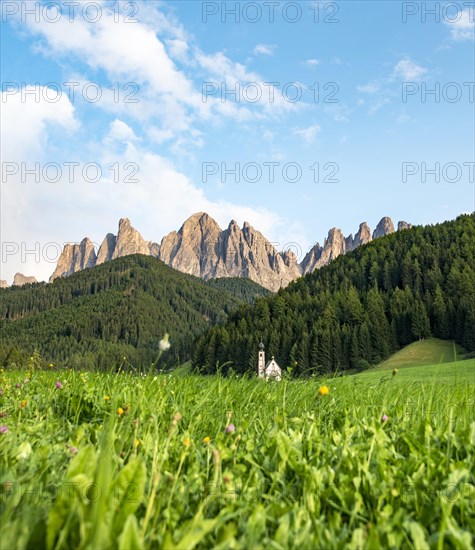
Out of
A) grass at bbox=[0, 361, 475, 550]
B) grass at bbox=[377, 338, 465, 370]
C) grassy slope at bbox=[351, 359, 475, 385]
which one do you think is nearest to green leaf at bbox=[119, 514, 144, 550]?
grass at bbox=[0, 361, 475, 550]

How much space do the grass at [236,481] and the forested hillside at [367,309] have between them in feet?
274

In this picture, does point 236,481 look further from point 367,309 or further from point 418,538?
point 367,309

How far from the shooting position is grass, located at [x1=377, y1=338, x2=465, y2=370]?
8938 centimetres

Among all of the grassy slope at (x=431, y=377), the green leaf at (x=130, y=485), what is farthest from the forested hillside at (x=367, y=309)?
the green leaf at (x=130, y=485)

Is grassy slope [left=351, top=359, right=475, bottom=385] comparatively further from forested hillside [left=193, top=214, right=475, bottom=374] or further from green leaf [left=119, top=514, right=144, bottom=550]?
forested hillside [left=193, top=214, right=475, bottom=374]

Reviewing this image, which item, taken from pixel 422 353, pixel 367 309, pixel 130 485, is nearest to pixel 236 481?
pixel 130 485

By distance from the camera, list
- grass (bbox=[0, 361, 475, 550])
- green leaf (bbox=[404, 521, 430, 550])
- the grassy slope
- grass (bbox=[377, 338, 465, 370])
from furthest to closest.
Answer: grass (bbox=[377, 338, 465, 370]) → the grassy slope → green leaf (bbox=[404, 521, 430, 550]) → grass (bbox=[0, 361, 475, 550])

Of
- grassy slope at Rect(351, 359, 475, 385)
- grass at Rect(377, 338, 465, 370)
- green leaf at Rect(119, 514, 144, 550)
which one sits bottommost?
grass at Rect(377, 338, 465, 370)

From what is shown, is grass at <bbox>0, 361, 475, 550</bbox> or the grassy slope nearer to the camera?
grass at <bbox>0, 361, 475, 550</bbox>

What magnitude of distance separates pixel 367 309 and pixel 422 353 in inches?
1315

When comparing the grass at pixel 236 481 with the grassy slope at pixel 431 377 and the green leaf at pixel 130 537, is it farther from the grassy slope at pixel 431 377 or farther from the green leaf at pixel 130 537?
the grassy slope at pixel 431 377

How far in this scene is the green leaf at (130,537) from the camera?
177 cm

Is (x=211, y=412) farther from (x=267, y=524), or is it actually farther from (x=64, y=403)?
(x=267, y=524)

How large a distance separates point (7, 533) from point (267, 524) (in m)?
1.37
